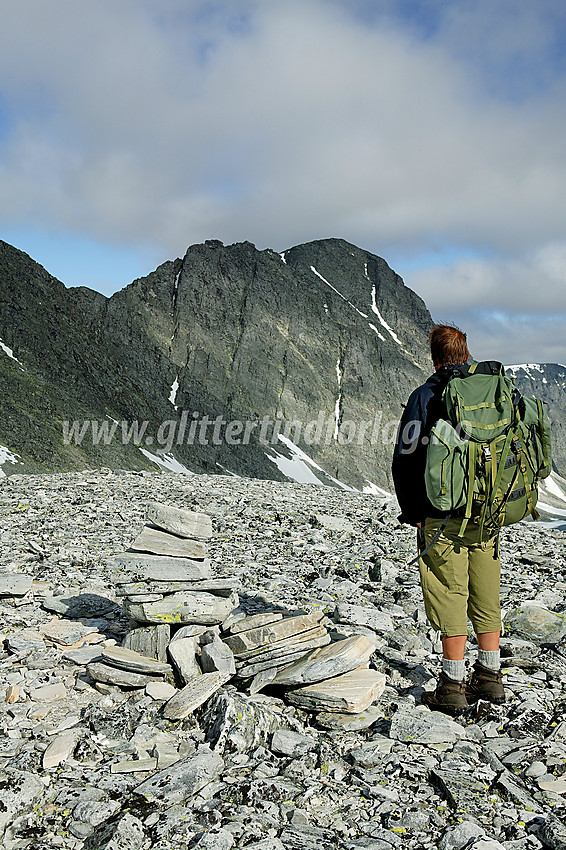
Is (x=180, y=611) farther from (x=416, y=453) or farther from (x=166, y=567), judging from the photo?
(x=416, y=453)

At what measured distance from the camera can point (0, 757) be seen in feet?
15.3

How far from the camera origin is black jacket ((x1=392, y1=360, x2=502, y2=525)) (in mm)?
5480

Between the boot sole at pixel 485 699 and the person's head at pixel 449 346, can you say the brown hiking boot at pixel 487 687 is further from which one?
the person's head at pixel 449 346

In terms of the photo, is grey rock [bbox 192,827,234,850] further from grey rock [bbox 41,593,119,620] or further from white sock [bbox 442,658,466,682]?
grey rock [bbox 41,593,119,620]

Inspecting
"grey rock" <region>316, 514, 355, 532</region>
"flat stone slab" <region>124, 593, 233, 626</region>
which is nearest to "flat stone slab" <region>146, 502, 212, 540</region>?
"flat stone slab" <region>124, 593, 233, 626</region>

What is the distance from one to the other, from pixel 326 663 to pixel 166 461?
88.5m

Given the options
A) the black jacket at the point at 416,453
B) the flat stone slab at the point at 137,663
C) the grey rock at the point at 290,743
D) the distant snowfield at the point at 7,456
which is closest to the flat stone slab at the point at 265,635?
the flat stone slab at the point at 137,663

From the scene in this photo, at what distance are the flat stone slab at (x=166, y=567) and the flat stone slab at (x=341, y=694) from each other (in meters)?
2.35

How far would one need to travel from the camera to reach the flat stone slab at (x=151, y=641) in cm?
637

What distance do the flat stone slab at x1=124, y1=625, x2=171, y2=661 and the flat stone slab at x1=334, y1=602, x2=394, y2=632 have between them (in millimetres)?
2603

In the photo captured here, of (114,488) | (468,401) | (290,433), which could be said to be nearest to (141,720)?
(468,401)

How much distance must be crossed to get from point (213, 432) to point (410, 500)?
117 meters

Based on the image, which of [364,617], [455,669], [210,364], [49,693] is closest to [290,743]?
[455,669]

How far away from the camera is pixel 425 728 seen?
5.05 metres
